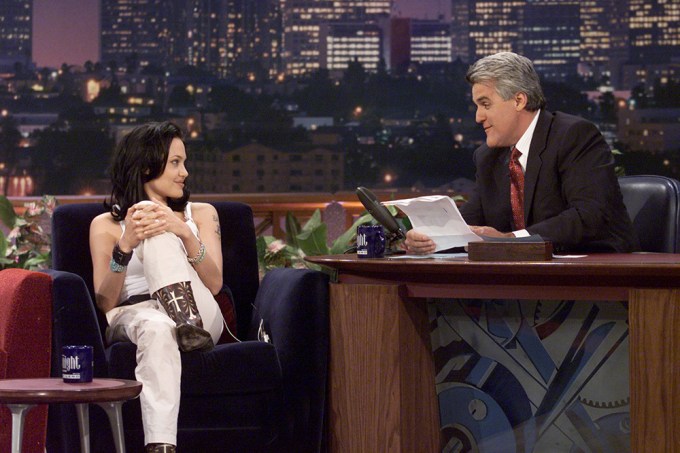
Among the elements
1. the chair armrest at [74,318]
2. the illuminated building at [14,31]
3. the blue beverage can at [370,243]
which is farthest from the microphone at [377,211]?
the illuminated building at [14,31]

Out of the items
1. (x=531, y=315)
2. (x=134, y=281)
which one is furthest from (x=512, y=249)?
(x=134, y=281)

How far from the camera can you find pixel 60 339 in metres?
2.59

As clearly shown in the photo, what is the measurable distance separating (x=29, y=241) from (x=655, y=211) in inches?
90.4

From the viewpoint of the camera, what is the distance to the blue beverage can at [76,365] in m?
2.25

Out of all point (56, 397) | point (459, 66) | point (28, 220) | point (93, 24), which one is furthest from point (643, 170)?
point (56, 397)

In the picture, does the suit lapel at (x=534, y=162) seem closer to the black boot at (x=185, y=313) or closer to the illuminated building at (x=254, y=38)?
the black boot at (x=185, y=313)

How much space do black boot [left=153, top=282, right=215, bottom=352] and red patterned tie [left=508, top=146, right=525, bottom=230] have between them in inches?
36.0

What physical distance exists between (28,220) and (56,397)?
1.98 metres

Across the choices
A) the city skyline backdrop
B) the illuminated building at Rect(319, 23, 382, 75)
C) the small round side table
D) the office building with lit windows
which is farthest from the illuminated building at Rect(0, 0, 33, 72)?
the small round side table

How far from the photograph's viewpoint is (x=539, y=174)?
2.86 metres

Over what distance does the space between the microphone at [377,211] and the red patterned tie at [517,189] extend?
0.37 meters

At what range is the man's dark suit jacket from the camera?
2725 millimetres

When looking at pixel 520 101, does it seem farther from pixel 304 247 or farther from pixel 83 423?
pixel 83 423

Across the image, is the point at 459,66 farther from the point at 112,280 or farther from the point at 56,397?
the point at 56,397
